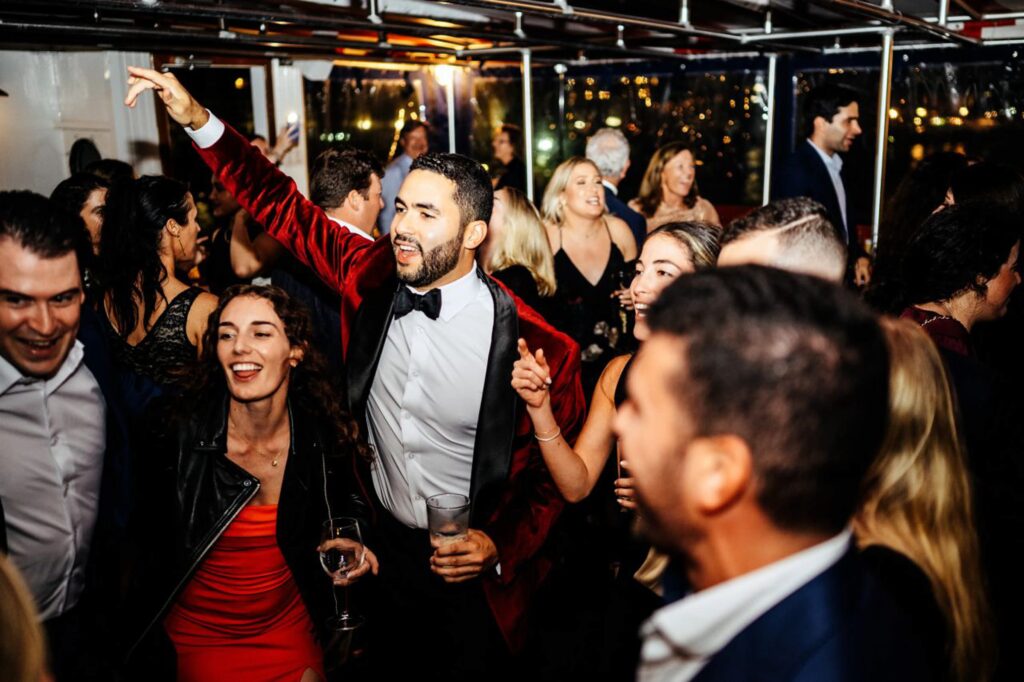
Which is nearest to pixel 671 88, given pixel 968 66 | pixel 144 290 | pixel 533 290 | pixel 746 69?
pixel 746 69

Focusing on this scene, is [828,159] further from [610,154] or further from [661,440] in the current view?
[661,440]

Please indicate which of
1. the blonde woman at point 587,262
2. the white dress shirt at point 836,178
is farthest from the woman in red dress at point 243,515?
the white dress shirt at point 836,178

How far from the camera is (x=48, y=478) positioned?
1674 mm

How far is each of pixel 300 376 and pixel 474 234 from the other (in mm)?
674

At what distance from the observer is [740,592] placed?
89 cm

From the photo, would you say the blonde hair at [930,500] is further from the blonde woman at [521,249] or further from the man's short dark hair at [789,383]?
the blonde woman at [521,249]

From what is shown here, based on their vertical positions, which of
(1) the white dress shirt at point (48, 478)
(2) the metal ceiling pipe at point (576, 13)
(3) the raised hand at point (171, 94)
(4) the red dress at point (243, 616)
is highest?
(2) the metal ceiling pipe at point (576, 13)

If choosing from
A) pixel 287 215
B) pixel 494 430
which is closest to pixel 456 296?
pixel 494 430

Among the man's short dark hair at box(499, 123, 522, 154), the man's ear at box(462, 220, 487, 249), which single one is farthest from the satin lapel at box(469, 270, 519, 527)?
the man's short dark hair at box(499, 123, 522, 154)

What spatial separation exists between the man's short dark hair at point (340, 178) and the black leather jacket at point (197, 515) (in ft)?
4.60

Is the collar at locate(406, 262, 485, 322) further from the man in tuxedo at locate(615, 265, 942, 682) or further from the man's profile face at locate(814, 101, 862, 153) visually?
the man's profile face at locate(814, 101, 862, 153)

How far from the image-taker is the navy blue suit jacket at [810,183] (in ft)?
14.3

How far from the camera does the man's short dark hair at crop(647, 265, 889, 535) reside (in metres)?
0.86

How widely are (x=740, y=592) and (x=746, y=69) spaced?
6361 mm
